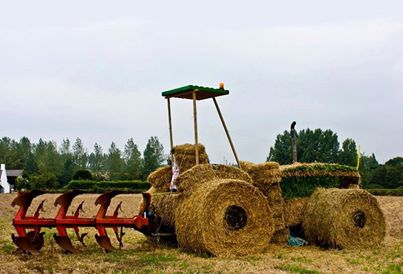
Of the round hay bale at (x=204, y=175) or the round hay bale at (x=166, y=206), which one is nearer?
the round hay bale at (x=204, y=175)

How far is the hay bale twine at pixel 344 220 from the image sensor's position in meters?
10.9

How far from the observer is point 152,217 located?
11039 millimetres

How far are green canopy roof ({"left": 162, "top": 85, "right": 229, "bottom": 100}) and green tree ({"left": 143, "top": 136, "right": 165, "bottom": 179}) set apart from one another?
4319 centimetres

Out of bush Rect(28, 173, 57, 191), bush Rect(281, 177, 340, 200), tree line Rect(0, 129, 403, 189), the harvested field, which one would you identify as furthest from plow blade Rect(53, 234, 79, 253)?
bush Rect(28, 173, 57, 191)

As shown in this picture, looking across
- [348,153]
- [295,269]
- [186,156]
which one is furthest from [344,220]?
[348,153]

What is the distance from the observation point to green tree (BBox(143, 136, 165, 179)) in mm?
57094

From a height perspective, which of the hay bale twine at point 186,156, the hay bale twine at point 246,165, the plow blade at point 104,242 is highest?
the hay bale twine at point 186,156

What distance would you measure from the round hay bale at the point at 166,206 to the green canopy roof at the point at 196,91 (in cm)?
218

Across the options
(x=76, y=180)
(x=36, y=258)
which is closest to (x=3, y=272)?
(x=36, y=258)

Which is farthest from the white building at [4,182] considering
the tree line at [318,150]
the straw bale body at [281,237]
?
the straw bale body at [281,237]

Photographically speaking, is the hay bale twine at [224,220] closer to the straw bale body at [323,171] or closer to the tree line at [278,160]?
the straw bale body at [323,171]

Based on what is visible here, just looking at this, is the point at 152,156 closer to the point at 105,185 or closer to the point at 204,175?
the point at 105,185

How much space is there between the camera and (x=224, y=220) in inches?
380

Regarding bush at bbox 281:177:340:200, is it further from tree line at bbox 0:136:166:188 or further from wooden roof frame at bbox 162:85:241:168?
tree line at bbox 0:136:166:188
